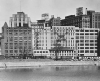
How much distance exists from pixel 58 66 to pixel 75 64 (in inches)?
406

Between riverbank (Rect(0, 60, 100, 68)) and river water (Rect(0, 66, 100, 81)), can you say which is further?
riverbank (Rect(0, 60, 100, 68))

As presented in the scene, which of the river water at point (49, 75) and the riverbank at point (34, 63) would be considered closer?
the river water at point (49, 75)

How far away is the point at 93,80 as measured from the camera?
4218 inches

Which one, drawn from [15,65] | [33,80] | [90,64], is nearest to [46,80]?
[33,80]

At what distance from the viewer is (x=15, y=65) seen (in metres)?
169

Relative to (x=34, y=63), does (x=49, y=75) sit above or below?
below

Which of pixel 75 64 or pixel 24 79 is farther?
pixel 75 64

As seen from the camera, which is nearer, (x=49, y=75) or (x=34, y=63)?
(x=49, y=75)

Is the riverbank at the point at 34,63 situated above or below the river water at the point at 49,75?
above

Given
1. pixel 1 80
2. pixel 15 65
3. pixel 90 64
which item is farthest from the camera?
pixel 90 64

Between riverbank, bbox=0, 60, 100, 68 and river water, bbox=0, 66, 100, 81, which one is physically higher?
riverbank, bbox=0, 60, 100, 68

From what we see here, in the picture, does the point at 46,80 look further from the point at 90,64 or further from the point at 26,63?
the point at 90,64

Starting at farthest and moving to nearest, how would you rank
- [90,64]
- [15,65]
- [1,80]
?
[90,64], [15,65], [1,80]

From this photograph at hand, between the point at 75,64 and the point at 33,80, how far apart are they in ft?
242
